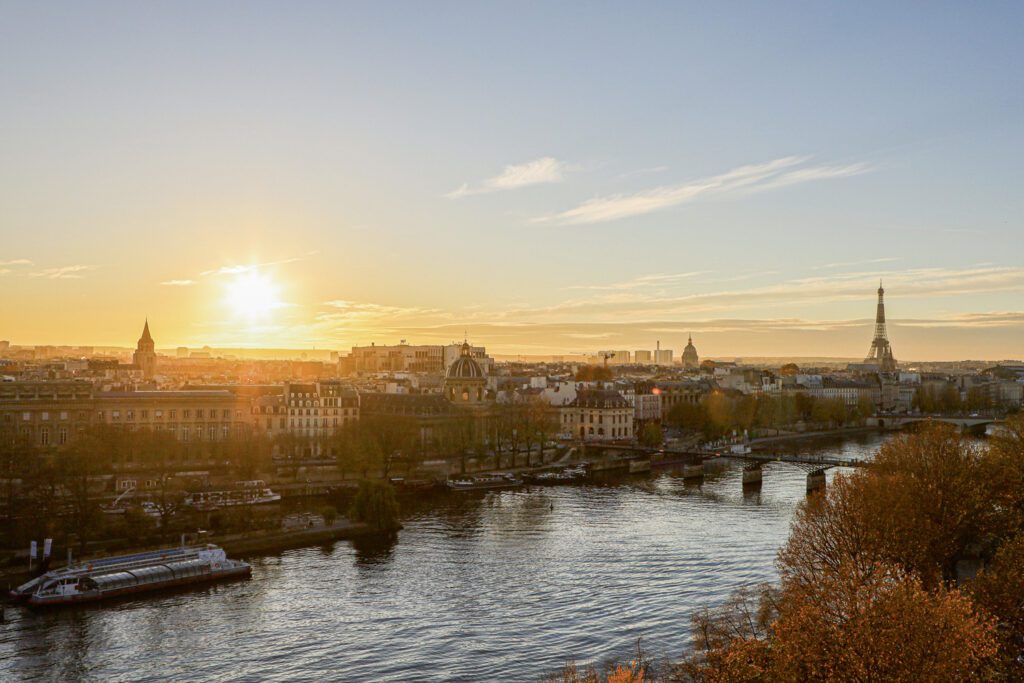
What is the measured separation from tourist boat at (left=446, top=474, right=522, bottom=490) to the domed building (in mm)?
28189

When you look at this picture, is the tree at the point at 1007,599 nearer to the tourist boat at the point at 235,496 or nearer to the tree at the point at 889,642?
the tree at the point at 889,642

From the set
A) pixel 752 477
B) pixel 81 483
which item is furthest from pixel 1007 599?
pixel 752 477

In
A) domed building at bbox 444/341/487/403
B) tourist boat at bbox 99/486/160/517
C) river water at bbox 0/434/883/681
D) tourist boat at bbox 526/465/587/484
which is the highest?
domed building at bbox 444/341/487/403

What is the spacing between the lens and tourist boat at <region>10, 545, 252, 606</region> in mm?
34125

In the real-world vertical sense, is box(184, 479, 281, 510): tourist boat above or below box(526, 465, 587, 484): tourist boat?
→ above

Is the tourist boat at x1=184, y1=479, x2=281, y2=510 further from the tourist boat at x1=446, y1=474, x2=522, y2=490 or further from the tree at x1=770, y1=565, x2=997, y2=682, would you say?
the tree at x1=770, y1=565, x2=997, y2=682

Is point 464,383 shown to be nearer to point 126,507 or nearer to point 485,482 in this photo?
point 485,482

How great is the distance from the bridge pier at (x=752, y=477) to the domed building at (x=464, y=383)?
1300 inches

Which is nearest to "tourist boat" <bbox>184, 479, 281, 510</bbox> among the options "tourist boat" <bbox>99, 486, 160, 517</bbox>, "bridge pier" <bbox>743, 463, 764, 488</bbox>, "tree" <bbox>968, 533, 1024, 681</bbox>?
"tourist boat" <bbox>99, 486, 160, 517</bbox>

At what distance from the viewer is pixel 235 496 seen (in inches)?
2056

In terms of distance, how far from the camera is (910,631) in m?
18.3

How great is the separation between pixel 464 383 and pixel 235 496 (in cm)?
4472

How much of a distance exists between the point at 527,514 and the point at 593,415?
41848 millimetres

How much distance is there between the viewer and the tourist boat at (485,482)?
62531mm
